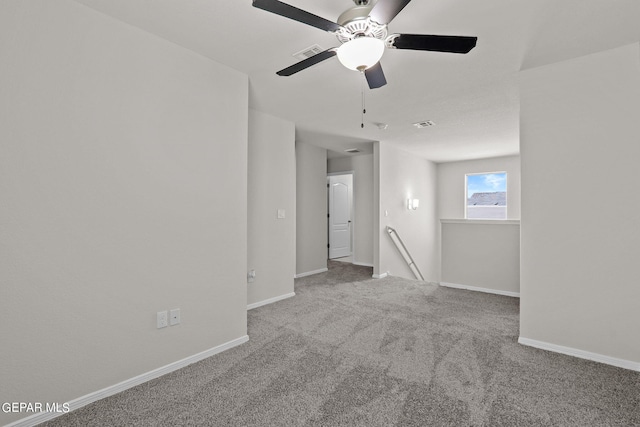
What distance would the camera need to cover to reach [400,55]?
243cm

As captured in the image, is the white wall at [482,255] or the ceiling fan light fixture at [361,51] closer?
the ceiling fan light fixture at [361,51]

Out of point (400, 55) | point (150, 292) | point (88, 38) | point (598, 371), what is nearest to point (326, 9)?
point (400, 55)

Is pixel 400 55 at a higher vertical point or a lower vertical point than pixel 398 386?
higher

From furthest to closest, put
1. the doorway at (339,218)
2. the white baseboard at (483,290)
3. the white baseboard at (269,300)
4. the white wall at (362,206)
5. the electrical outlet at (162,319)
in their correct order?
the doorway at (339,218) < the white wall at (362,206) < the white baseboard at (483,290) < the white baseboard at (269,300) < the electrical outlet at (162,319)

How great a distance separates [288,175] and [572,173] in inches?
123

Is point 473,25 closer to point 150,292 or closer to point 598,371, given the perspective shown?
point 598,371

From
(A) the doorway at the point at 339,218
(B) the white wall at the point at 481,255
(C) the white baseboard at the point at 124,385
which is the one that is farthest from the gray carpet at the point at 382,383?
(A) the doorway at the point at 339,218

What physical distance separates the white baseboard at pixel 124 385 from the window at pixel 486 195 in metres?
7.07

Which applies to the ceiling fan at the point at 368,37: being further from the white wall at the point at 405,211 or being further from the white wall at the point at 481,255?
the white wall at the point at 405,211

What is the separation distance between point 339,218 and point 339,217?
3 centimetres

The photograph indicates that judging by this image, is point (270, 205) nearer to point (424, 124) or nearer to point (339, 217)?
point (424, 124)

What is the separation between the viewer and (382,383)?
2.07 metres

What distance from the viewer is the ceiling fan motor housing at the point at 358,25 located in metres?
1.54

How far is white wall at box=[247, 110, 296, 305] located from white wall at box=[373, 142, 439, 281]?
6.29 feet
